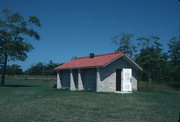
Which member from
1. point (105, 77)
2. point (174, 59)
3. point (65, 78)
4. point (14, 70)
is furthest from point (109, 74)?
point (14, 70)

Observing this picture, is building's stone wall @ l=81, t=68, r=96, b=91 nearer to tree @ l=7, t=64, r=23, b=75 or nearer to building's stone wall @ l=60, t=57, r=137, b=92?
building's stone wall @ l=60, t=57, r=137, b=92

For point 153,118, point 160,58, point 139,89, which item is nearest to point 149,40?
point 160,58

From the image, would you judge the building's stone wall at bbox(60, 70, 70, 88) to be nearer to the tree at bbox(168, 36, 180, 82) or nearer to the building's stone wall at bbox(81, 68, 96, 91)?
the building's stone wall at bbox(81, 68, 96, 91)

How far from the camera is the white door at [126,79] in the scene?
24594 mm

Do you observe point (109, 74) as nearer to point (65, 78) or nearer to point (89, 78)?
point (89, 78)

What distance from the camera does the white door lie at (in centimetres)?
2459

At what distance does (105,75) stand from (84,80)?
3.90m

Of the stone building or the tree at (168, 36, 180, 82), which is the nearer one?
the stone building

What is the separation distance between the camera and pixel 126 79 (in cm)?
2467

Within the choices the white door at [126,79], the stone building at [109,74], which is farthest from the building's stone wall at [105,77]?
the white door at [126,79]

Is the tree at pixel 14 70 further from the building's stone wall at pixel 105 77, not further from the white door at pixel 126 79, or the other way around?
the white door at pixel 126 79

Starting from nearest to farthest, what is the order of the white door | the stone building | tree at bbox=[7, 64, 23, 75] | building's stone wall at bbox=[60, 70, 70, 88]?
the stone building → the white door → building's stone wall at bbox=[60, 70, 70, 88] → tree at bbox=[7, 64, 23, 75]

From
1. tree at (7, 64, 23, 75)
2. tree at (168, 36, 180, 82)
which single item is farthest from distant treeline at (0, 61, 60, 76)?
tree at (168, 36, 180, 82)

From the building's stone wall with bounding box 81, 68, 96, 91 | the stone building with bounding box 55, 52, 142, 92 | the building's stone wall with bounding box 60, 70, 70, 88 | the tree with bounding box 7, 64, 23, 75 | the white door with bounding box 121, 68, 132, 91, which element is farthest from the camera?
the tree with bounding box 7, 64, 23, 75
